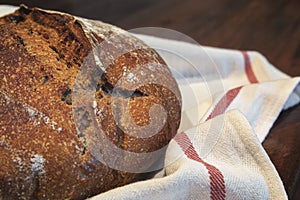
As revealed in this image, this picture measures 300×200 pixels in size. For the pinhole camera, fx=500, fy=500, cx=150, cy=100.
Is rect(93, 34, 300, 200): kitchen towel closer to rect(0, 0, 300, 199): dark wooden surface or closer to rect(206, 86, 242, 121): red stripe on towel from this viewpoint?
rect(206, 86, 242, 121): red stripe on towel

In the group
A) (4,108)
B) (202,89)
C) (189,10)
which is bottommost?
(189,10)

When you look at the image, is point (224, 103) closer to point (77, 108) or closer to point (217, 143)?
point (217, 143)

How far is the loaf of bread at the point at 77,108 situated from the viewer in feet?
1.95

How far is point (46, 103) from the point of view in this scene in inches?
24.1

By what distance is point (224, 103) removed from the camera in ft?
2.69

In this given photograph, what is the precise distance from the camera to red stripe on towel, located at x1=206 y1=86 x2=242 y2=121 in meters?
0.79

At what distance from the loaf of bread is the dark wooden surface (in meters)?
0.73

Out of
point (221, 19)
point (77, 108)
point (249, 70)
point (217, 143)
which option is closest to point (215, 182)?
point (217, 143)

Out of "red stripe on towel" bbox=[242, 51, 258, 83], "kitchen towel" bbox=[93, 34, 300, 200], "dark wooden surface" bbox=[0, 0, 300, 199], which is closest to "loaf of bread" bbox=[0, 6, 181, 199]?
"kitchen towel" bbox=[93, 34, 300, 200]

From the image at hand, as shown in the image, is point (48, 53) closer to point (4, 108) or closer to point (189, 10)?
point (4, 108)

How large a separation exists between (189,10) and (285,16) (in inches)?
12.6

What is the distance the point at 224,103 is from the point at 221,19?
0.85 metres

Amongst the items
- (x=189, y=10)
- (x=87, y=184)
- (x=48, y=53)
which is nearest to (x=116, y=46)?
(x=48, y=53)

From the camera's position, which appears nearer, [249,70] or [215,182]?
[215,182]
